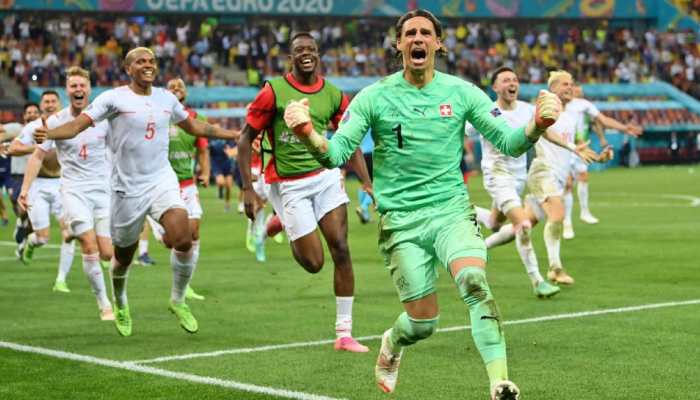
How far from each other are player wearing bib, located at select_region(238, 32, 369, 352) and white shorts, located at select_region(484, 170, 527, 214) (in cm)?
323

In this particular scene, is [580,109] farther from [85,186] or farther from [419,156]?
[419,156]

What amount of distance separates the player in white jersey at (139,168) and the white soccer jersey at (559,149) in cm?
512

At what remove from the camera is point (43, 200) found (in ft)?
56.4

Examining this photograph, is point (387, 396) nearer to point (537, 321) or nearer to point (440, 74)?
point (440, 74)

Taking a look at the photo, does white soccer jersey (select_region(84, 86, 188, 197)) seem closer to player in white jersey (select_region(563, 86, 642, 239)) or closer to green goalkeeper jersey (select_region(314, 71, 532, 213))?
green goalkeeper jersey (select_region(314, 71, 532, 213))

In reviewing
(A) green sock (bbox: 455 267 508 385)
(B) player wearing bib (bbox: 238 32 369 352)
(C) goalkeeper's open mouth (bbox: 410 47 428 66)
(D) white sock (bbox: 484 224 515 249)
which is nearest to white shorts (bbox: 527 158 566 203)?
(D) white sock (bbox: 484 224 515 249)

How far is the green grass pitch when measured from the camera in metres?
8.82

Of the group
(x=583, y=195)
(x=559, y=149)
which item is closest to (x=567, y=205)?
(x=583, y=195)

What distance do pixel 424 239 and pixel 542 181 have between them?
303 inches

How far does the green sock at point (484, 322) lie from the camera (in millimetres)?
6895

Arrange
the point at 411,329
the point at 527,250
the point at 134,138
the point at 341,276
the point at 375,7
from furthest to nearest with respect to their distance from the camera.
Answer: the point at 375,7 < the point at 527,250 < the point at 134,138 < the point at 341,276 < the point at 411,329

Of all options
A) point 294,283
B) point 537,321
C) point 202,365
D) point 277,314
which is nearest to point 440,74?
point 202,365

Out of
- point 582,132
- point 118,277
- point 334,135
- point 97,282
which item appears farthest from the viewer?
point 582,132

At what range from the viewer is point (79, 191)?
45.1 ft
